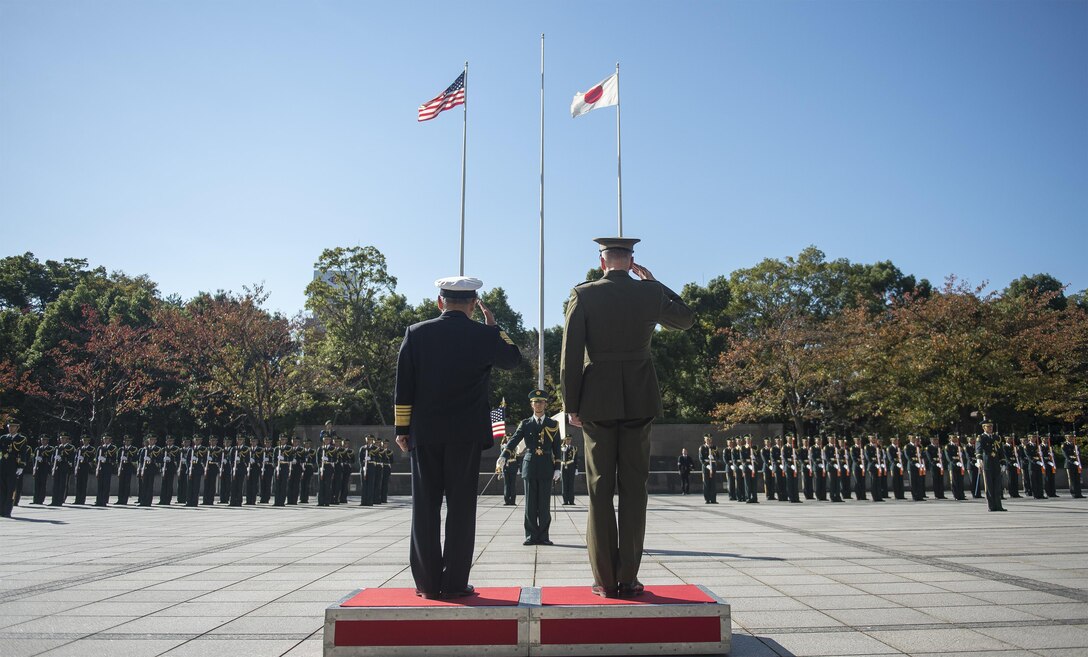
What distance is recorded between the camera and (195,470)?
20828 mm

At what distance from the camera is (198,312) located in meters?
34.8

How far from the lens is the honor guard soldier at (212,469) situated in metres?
20.9

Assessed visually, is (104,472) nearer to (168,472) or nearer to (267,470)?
(168,472)

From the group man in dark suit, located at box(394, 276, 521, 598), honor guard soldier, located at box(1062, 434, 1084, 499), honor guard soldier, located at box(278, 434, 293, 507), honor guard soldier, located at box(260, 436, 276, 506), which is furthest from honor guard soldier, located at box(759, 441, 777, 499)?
man in dark suit, located at box(394, 276, 521, 598)

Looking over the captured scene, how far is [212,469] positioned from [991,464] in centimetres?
2040

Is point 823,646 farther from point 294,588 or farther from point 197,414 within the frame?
point 197,414

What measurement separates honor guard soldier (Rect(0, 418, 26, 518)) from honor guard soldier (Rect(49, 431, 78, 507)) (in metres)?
1.52

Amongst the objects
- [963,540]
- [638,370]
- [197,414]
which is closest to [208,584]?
[638,370]

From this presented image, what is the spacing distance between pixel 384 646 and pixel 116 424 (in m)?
37.4

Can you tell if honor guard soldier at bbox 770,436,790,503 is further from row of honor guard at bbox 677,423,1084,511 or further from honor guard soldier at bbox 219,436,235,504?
honor guard soldier at bbox 219,436,235,504

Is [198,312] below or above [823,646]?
above

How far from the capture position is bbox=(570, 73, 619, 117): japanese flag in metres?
23.1

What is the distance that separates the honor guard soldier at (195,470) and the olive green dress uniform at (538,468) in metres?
13.3

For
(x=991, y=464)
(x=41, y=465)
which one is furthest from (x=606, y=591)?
(x=41, y=465)
